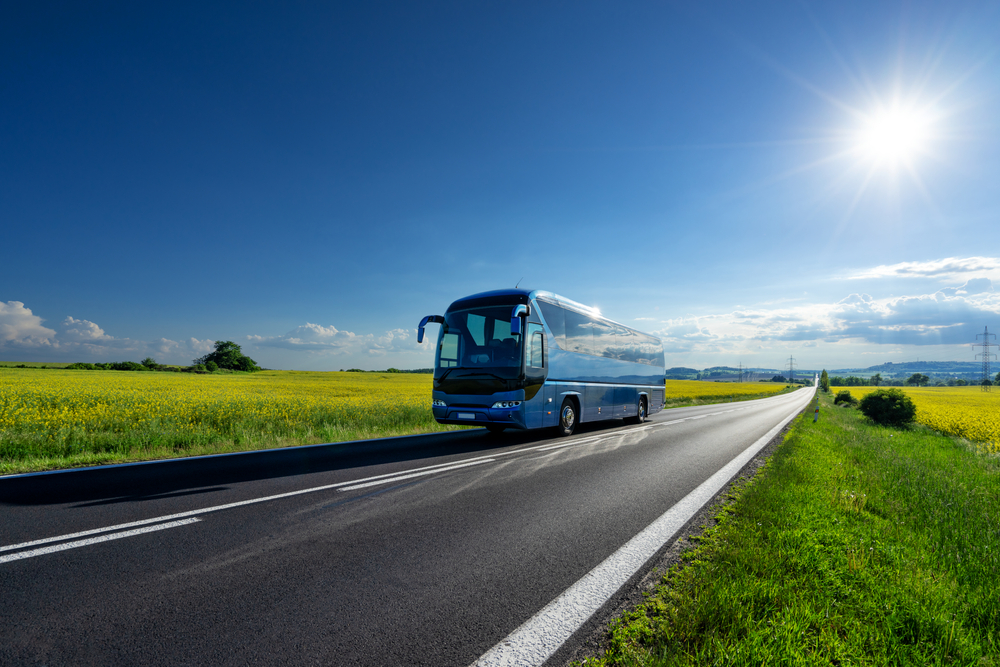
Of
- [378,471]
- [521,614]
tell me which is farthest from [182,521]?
[521,614]

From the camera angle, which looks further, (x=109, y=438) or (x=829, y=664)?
(x=109, y=438)

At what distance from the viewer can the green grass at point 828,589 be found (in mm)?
2336

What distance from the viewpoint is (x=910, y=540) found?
4102mm

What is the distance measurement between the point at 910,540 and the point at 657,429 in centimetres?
956

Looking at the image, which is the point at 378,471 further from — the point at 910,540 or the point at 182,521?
the point at 910,540

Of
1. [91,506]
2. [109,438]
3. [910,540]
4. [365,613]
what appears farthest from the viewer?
[109,438]

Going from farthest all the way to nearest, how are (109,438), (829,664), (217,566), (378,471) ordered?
1. (109,438)
2. (378,471)
3. (217,566)
4. (829,664)

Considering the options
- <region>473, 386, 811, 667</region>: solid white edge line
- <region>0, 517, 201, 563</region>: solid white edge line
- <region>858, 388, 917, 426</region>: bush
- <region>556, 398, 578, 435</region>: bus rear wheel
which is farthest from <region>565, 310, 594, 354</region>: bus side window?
<region>858, 388, 917, 426</region>: bush

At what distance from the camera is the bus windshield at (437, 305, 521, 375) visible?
1036 cm

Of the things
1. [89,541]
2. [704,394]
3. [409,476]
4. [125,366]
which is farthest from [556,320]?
[125,366]

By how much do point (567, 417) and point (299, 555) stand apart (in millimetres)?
8937

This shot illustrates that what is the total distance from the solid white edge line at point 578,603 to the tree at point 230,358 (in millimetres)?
95136

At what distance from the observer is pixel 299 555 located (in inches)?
139

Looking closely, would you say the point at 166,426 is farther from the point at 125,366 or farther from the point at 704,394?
the point at 125,366
